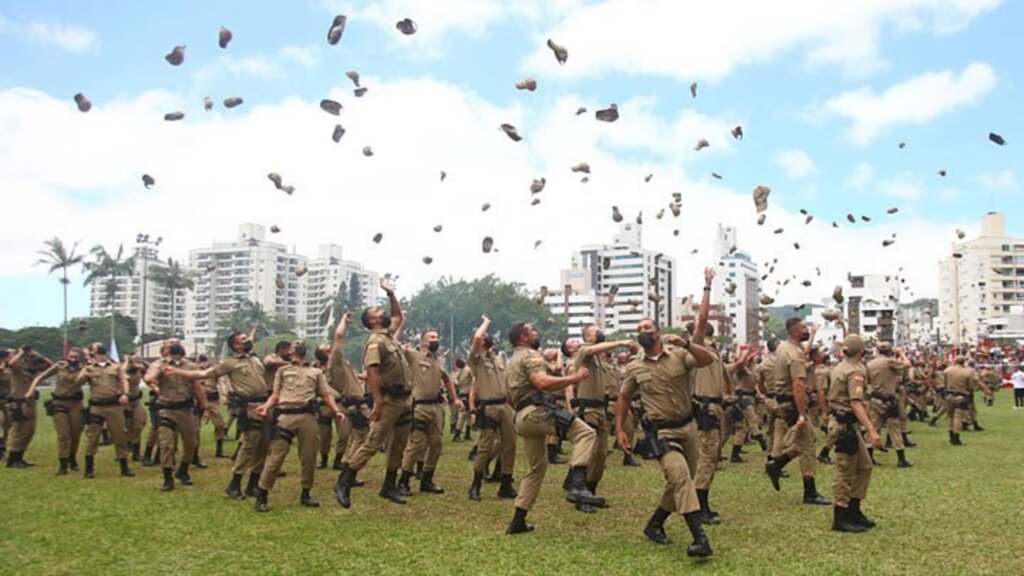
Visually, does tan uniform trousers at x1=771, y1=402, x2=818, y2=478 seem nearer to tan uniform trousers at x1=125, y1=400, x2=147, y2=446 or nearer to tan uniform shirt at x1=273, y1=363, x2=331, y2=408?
tan uniform shirt at x1=273, y1=363, x2=331, y2=408

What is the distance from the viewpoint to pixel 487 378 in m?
11.5

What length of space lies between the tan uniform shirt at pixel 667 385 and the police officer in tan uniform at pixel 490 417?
2.98 metres

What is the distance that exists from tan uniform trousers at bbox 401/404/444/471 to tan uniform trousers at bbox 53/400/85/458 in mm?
6176

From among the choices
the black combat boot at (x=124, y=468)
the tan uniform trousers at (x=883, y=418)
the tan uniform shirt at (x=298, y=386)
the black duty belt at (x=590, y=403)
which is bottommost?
the black combat boot at (x=124, y=468)

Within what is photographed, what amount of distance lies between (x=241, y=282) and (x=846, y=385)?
161 meters

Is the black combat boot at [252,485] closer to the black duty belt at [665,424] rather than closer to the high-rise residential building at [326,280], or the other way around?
the black duty belt at [665,424]

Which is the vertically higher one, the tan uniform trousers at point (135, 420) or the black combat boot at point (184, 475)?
the tan uniform trousers at point (135, 420)

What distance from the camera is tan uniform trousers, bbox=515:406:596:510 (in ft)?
26.5

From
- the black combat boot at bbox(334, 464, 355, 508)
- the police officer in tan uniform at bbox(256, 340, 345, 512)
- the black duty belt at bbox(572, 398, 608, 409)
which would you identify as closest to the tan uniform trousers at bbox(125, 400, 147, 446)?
the police officer in tan uniform at bbox(256, 340, 345, 512)

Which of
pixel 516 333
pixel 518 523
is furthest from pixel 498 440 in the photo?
pixel 518 523

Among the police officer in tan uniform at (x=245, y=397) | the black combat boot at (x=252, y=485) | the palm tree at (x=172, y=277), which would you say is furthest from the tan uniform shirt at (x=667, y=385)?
the palm tree at (x=172, y=277)

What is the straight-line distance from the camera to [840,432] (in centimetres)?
884

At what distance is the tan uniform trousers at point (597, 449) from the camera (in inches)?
385

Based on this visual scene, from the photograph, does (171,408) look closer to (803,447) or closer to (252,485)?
(252,485)
